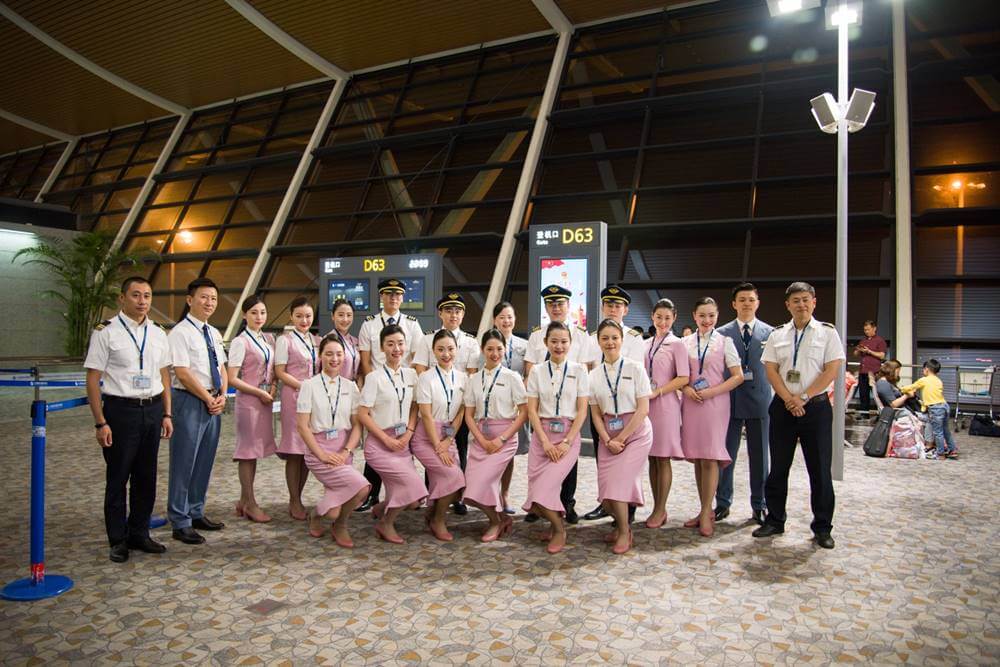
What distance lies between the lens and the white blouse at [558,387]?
13.2ft

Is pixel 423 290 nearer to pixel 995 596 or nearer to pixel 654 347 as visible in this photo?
pixel 654 347

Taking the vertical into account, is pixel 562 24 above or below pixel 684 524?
above

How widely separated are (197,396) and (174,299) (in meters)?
12.0

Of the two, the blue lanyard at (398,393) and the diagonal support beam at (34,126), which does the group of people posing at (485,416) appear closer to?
the blue lanyard at (398,393)

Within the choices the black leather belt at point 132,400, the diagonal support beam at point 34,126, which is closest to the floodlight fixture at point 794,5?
the black leather belt at point 132,400

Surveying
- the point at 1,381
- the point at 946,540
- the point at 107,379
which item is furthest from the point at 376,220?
the point at 946,540

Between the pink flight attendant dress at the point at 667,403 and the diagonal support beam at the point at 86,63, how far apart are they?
16369 mm

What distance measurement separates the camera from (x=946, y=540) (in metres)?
3.98

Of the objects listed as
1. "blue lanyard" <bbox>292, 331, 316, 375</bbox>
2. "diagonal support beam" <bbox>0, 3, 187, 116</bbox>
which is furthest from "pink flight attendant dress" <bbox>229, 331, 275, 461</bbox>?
"diagonal support beam" <bbox>0, 3, 187, 116</bbox>

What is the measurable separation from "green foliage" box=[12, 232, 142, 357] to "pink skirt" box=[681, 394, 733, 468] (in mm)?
12929

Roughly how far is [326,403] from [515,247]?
23.1 ft

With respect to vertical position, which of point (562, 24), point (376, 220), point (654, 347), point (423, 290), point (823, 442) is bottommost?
point (823, 442)

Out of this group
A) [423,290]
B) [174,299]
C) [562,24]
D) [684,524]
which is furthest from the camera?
[174,299]

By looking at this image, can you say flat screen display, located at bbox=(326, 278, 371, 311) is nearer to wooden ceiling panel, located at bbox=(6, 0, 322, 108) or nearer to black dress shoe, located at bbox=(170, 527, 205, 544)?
black dress shoe, located at bbox=(170, 527, 205, 544)
